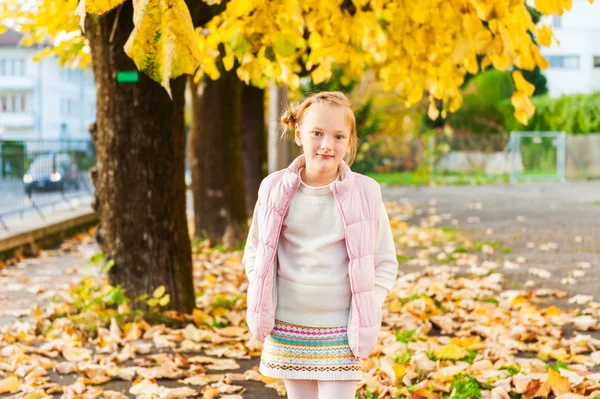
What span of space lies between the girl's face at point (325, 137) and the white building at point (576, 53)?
47.5 metres

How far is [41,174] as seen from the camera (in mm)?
14383

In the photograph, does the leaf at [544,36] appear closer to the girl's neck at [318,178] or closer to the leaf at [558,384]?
the leaf at [558,384]

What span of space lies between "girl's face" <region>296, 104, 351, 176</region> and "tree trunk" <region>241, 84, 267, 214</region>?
10.2 metres

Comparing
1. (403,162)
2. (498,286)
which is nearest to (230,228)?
(498,286)

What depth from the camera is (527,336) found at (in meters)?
5.79

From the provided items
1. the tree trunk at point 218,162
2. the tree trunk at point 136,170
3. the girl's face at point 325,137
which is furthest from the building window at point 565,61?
the girl's face at point 325,137

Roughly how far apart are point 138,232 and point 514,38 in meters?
3.04

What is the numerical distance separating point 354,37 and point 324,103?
451cm

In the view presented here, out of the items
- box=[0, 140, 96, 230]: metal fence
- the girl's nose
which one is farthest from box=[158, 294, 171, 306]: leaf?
box=[0, 140, 96, 230]: metal fence

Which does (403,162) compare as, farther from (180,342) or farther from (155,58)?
(155,58)

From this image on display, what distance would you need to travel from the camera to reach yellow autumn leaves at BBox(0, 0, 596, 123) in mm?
3143

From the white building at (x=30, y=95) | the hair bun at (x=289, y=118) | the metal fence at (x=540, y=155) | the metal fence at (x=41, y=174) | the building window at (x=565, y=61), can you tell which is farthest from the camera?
the white building at (x=30, y=95)

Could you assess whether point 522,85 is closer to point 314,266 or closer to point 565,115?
point 314,266

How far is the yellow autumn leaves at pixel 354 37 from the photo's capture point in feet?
10.3
